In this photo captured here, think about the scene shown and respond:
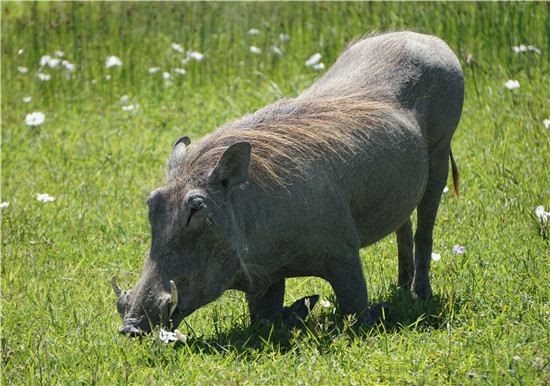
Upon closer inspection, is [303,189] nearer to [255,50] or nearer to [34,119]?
[34,119]

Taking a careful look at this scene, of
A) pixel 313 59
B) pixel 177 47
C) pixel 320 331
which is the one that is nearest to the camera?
pixel 320 331

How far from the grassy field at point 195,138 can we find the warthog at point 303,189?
8.6 inches

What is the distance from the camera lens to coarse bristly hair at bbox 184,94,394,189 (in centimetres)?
355

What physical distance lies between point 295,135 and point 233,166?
44 centimetres

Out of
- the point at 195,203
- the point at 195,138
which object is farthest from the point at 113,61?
the point at 195,203

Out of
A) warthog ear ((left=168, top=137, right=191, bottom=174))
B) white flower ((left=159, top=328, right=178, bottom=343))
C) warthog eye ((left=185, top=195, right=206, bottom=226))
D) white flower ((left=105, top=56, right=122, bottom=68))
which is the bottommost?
white flower ((left=105, top=56, right=122, bottom=68))

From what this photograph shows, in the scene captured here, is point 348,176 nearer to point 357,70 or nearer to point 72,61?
point 357,70

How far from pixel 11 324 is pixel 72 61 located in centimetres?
503

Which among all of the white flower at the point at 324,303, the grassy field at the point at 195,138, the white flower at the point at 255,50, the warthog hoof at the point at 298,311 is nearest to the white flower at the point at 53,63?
the grassy field at the point at 195,138

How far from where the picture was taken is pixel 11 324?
4.15 meters

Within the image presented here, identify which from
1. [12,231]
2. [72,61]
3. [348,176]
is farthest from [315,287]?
[72,61]

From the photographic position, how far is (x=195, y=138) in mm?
7078

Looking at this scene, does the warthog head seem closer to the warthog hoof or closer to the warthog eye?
the warthog eye

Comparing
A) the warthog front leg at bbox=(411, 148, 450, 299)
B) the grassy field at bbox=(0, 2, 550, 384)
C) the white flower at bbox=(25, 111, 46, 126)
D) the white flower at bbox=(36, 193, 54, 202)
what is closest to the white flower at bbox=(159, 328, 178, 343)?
the grassy field at bbox=(0, 2, 550, 384)
